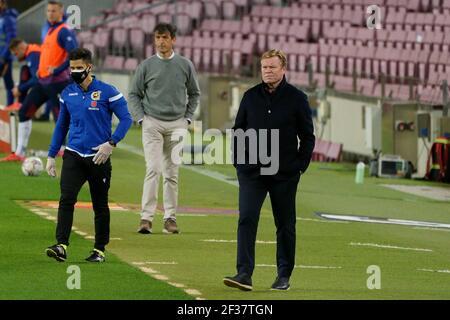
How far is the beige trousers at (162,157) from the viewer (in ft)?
56.3

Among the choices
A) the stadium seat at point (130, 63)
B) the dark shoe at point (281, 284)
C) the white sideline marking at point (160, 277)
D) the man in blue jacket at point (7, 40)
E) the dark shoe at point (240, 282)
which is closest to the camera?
the dark shoe at point (240, 282)

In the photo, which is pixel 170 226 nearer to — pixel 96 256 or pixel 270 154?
pixel 96 256

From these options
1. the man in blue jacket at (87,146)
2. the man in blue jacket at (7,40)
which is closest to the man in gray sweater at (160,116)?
the man in blue jacket at (87,146)

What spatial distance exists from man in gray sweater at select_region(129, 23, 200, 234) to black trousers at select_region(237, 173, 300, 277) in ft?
14.0

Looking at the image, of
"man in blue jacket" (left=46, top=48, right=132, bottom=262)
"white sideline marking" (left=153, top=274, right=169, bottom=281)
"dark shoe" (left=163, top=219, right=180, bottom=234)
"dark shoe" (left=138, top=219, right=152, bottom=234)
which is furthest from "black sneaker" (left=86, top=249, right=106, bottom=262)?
"dark shoe" (left=163, top=219, right=180, bottom=234)

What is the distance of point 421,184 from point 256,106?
12.9 m

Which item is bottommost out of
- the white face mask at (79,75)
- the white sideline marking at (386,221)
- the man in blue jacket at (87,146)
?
the white sideline marking at (386,221)

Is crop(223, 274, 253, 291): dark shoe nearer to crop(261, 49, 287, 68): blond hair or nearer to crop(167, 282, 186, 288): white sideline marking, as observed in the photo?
crop(167, 282, 186, 288): white sideline marking

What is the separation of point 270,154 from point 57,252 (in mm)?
2465

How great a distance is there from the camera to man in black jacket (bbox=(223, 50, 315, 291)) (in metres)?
12.9

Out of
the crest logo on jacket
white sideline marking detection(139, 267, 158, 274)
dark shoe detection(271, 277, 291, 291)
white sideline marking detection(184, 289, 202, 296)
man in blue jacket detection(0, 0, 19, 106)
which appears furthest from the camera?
man in blue jacket detection(0, 0, 19, 106)

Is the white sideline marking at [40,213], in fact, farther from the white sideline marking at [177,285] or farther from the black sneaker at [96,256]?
the white sideline marking at [177,285]

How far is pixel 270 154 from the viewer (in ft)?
42.1

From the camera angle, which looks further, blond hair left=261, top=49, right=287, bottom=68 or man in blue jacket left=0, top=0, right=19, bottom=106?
man in blue jacket left=0, top=0, right=19, bottom=106
